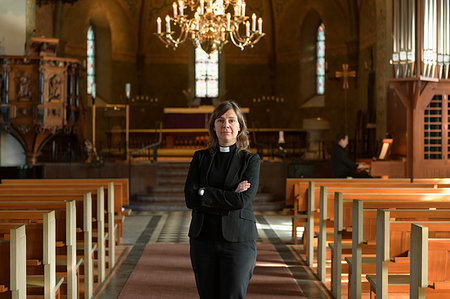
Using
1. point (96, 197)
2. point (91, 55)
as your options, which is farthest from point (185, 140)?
point (96, 197)

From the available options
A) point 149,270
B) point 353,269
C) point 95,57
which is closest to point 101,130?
point 95,57

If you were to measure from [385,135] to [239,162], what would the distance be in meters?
12.0

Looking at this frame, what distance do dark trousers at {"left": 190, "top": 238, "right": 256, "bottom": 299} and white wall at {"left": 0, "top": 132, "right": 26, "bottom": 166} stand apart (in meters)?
11.1

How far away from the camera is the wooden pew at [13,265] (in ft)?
11.0

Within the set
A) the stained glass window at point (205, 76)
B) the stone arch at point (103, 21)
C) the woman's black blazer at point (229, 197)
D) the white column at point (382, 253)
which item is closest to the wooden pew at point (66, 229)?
the woman's black blazer at point (229, 197)

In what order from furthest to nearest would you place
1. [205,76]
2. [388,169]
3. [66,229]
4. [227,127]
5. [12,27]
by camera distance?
[205,76] < [12,27] < [388,169] < [66,229] < [227,127]

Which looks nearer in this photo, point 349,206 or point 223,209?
point 223,209

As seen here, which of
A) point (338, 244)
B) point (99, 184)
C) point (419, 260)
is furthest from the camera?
point (99, 184)

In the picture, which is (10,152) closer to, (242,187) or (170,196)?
(170,196)

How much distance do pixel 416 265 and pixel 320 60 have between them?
18109 mm

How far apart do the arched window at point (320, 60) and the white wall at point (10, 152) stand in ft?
34.9

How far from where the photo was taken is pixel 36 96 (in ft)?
43.2

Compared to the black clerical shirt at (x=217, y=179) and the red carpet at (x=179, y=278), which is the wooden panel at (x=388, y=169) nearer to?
the red carpet at (x=179, y=278)

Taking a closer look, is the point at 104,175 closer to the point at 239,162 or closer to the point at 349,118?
the point at 349,118
